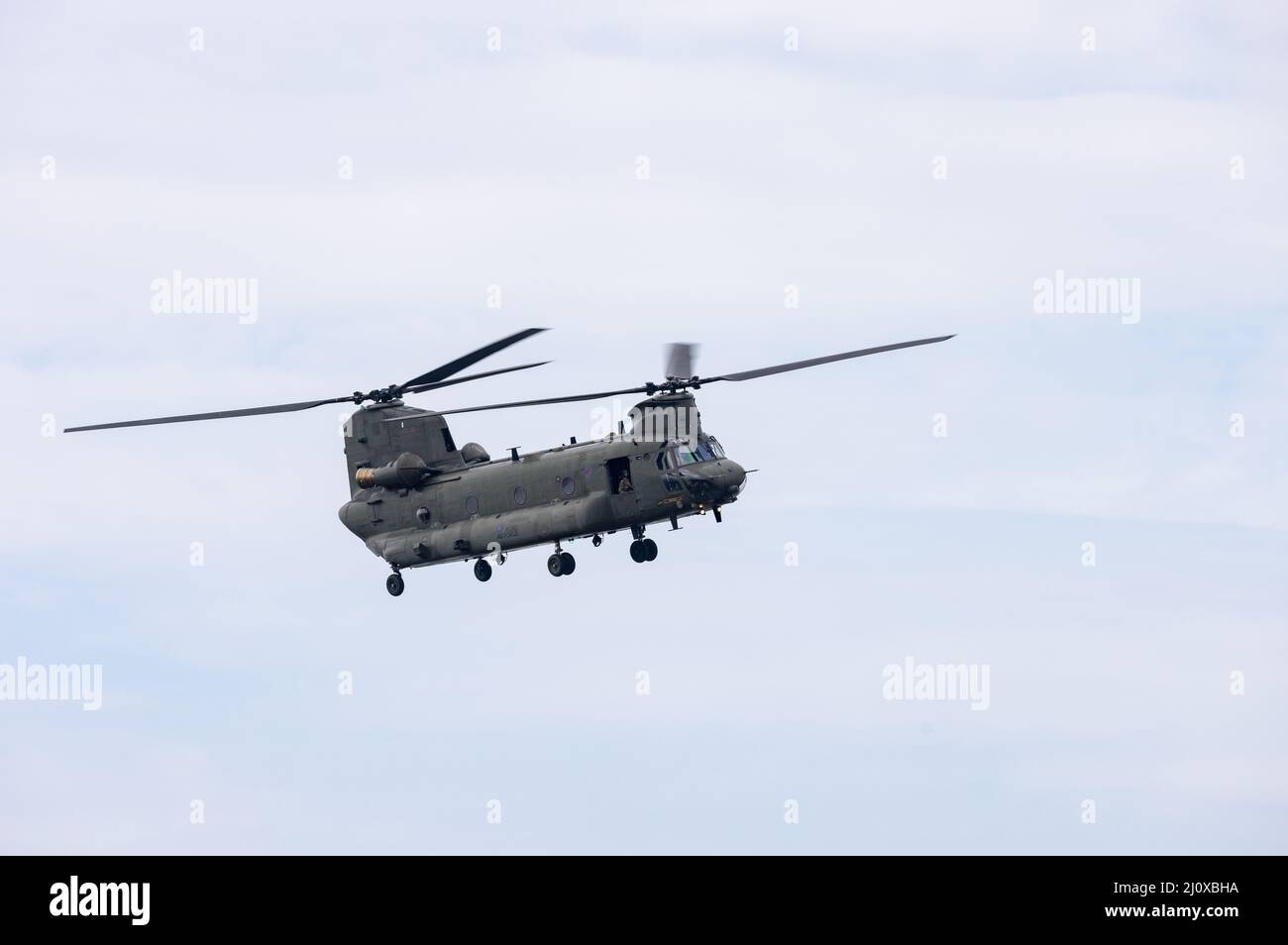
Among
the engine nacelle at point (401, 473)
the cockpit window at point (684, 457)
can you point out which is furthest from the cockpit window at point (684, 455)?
the engine nacelle at point (401, 473)

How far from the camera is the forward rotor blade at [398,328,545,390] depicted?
3413 inches

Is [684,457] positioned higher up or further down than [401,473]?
further down

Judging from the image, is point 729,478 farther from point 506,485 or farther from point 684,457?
point 506,485

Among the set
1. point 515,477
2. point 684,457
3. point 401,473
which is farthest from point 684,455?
point 401,473

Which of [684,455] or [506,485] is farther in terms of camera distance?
[506,485]

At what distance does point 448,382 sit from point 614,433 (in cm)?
630

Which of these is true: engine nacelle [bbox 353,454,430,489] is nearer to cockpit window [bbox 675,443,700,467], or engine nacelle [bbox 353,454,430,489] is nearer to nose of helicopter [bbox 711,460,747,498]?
cockpit window [bbox 675,443,700,467]

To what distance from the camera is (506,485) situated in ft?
289

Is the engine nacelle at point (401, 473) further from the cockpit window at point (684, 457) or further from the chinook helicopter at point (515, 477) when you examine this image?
the cockpit window at point (684, 457)

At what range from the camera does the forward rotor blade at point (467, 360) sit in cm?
8669

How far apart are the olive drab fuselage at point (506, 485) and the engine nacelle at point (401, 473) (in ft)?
0.11

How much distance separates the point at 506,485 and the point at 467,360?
455 centimetres

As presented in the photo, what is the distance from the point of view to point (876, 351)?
81.4 metres

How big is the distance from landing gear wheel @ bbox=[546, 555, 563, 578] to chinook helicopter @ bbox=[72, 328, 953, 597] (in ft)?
0.11
